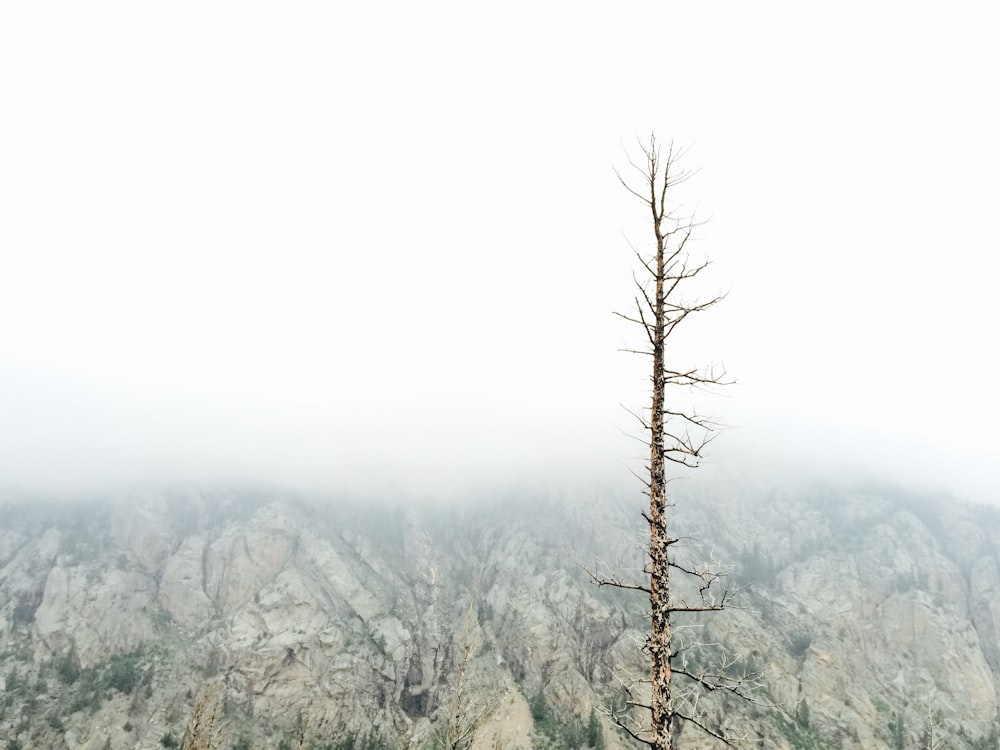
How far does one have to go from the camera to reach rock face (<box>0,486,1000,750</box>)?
107 metres

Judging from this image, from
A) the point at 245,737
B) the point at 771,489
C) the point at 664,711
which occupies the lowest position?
the point at 245,737


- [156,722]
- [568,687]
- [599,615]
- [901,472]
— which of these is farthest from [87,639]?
[901,472]

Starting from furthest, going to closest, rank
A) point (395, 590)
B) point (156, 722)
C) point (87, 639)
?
1. point (395, 590)
2. point (87, 639)
3. point (156, 722)

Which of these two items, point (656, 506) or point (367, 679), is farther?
point (367, 679)

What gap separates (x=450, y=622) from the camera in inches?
5285

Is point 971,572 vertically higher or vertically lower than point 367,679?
higher

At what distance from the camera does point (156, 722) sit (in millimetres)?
108438

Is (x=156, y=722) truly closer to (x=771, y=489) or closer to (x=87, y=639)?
(x=87, y=639)

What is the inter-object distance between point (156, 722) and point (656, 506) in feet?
457

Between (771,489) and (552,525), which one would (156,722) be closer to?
(552,525)

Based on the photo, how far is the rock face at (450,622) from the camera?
10694 centimetres

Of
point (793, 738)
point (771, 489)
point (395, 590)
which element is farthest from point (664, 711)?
point (771, 489)

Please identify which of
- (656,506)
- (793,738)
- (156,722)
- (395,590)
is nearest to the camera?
(656,506)

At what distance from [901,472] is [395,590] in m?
155
